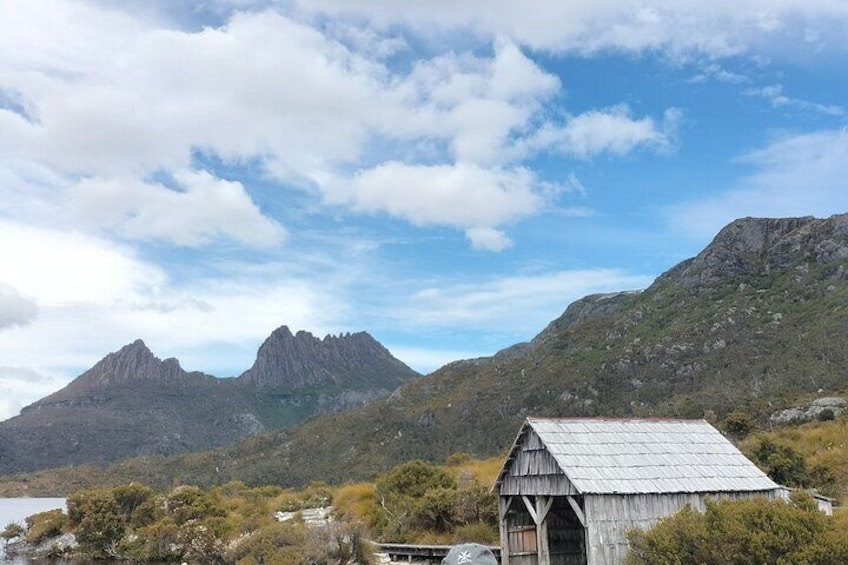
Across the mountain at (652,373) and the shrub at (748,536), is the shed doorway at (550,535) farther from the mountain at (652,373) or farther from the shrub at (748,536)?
the mountain at (652,373)

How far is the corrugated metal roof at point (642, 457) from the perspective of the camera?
18.8m

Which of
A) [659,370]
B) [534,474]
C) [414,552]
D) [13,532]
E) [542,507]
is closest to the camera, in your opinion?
[542,507]

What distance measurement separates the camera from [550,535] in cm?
2256

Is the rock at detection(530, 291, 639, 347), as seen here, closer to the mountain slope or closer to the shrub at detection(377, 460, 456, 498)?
the mountain slope

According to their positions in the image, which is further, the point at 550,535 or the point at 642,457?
the point at 550,535

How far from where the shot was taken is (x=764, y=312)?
83.5 m

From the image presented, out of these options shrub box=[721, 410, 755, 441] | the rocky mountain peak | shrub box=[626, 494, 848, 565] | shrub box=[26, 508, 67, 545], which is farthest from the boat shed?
the rocky mountain peak

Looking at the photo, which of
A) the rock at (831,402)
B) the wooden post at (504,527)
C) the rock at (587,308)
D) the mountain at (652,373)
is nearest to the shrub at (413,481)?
the wooden post at (504,527)

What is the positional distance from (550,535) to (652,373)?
63.3m

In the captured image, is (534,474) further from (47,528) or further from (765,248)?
(765,248)

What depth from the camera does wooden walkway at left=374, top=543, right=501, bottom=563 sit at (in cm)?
2595

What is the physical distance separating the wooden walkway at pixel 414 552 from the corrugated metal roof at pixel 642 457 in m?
6.60

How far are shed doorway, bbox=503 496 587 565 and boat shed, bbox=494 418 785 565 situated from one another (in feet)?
0.10

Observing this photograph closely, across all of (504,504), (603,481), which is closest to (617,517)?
(603,481)
